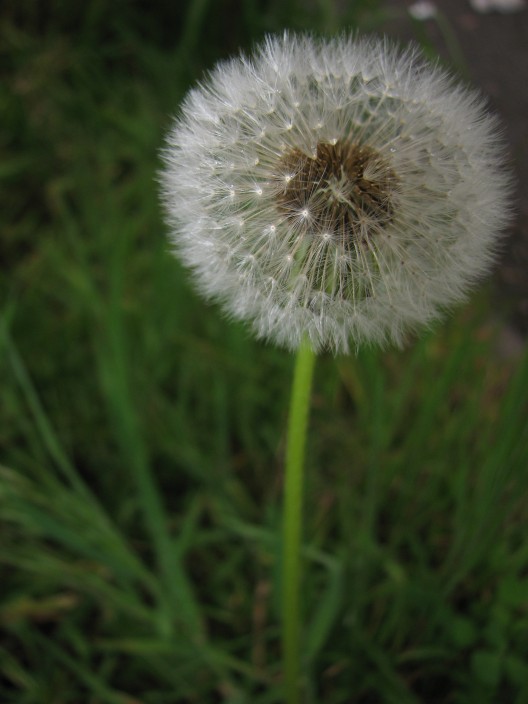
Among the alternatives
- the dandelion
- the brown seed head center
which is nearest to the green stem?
the dandelion

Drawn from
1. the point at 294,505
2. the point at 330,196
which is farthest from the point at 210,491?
the point at 330,196

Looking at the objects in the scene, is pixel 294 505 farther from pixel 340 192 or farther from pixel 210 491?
pixel 210 491

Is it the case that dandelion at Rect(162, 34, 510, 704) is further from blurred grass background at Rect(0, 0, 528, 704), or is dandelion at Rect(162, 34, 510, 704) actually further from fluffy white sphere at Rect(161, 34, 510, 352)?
blurred grass background at Rect(0, 0, 528, 704)

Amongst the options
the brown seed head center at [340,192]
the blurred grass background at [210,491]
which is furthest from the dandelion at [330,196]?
the blurred grass background at [210,491]

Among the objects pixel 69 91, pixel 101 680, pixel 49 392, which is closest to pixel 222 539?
pixel 101 680

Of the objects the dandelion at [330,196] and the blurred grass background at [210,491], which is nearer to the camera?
the dandelion at [330,196]

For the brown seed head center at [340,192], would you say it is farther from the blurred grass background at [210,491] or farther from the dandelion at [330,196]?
the blurred grass background at [210,491]
